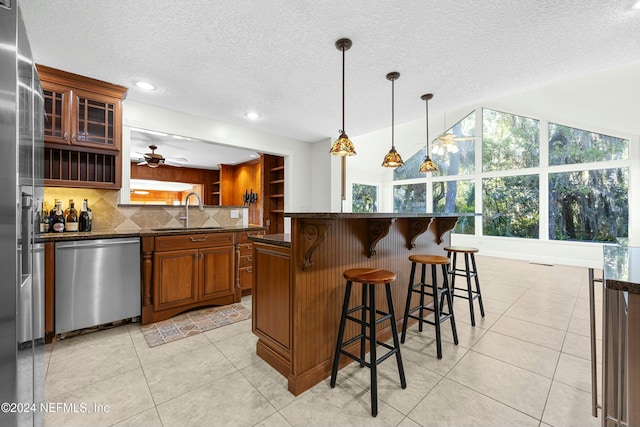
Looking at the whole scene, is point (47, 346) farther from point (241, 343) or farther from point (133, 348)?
point (241, 343)

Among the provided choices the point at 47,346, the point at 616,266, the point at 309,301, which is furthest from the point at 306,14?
the point at 47,346

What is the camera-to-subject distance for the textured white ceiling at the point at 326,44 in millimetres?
1843

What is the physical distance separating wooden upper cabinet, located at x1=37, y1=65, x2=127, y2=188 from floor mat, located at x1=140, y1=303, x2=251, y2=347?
159 cm

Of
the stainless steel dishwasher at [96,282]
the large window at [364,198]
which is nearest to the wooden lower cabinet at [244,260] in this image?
the stainless steel dishwasher at [96,282]

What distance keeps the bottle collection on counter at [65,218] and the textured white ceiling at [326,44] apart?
136 cm

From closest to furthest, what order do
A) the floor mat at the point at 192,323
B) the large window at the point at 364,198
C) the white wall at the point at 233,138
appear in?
1. the floor mat at the point at 192,323
2. the white wall at the point at 233,138
3. the large window at the point at 364,198

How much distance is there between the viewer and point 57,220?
8.64ft

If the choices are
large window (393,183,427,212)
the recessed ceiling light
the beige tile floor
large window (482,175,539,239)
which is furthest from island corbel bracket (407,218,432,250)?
large window (393,183,427,212)

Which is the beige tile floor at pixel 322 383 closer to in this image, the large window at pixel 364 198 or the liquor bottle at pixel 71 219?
the liquor bottle at pixel 71 219

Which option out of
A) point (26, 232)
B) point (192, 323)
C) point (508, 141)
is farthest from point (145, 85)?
point (508, 141)

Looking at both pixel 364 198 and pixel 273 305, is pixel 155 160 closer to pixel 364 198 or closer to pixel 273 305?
pixel 273 305

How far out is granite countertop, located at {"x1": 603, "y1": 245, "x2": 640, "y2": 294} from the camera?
93 cm

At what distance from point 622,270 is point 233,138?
170 inches

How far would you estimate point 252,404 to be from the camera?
1591mm
